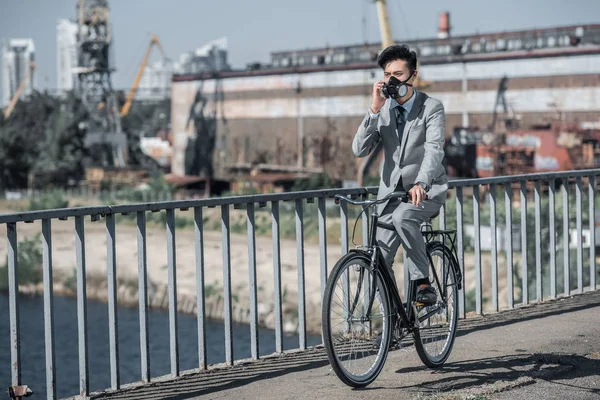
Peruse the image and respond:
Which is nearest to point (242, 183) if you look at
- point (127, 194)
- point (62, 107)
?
point (127, 194)

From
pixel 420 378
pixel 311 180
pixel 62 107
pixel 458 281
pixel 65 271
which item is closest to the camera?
pixel 420 378

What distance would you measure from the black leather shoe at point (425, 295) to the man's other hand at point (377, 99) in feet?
3.86

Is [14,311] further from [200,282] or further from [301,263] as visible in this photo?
[301,263]

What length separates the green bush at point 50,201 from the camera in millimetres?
86000

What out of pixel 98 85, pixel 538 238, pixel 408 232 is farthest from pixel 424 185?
pixel 98 85

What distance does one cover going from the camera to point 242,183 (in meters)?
80.5

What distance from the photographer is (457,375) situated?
6.90m

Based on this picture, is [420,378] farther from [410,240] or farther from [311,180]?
[311,180]

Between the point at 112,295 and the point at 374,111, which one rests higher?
the point at 374,111

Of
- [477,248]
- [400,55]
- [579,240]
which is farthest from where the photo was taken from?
[579,240]

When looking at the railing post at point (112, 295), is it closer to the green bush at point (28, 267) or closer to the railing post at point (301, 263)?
the railing post at point (301, 263)

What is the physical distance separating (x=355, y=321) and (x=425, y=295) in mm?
672

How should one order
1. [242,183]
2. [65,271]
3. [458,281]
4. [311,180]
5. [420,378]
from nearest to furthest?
1. [420,378]
2. [458,281]
3. [65,271]
4. [311,180]
5. [242,183]

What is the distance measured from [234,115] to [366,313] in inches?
3020
